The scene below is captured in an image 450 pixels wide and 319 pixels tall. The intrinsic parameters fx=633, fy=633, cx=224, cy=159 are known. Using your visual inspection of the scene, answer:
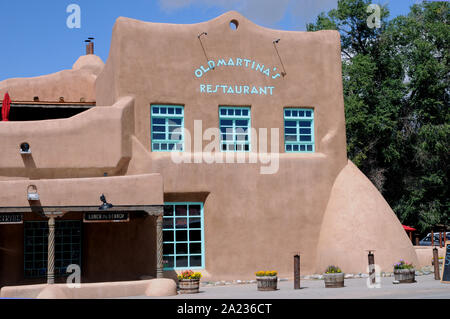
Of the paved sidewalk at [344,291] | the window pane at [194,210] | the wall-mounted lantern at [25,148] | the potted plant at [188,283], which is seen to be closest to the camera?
the paved sidewalk at [344,291]

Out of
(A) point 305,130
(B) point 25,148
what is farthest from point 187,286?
(A) point 305,130

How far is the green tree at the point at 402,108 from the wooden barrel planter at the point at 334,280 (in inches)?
740

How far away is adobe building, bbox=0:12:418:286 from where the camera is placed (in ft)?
75.4

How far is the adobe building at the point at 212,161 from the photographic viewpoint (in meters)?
23.0

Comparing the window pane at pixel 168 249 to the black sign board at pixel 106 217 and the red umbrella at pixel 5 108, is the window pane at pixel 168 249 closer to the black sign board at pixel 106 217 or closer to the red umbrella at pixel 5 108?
the black sign board at pixel 106 217

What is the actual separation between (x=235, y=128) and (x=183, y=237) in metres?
4.79

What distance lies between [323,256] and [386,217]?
2.96 m

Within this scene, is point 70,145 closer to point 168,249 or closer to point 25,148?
point 25,148

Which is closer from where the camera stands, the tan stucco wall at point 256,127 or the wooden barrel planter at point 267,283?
the wooden barrel planter at point 267,283

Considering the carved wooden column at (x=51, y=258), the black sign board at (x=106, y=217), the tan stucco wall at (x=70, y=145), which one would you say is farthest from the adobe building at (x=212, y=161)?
the carved wooden column at (x=51, y=258)

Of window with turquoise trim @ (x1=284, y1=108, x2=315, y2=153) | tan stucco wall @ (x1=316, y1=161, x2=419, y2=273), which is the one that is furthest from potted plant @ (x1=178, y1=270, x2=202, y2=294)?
window with turquoise trim @ (x1=284, y1=108, x2=315, y2=153)

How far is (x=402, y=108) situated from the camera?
138ft

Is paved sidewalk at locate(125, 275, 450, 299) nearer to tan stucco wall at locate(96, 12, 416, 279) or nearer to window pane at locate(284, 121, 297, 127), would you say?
tan stucco wall at locate(96, 12, 416, 279)
